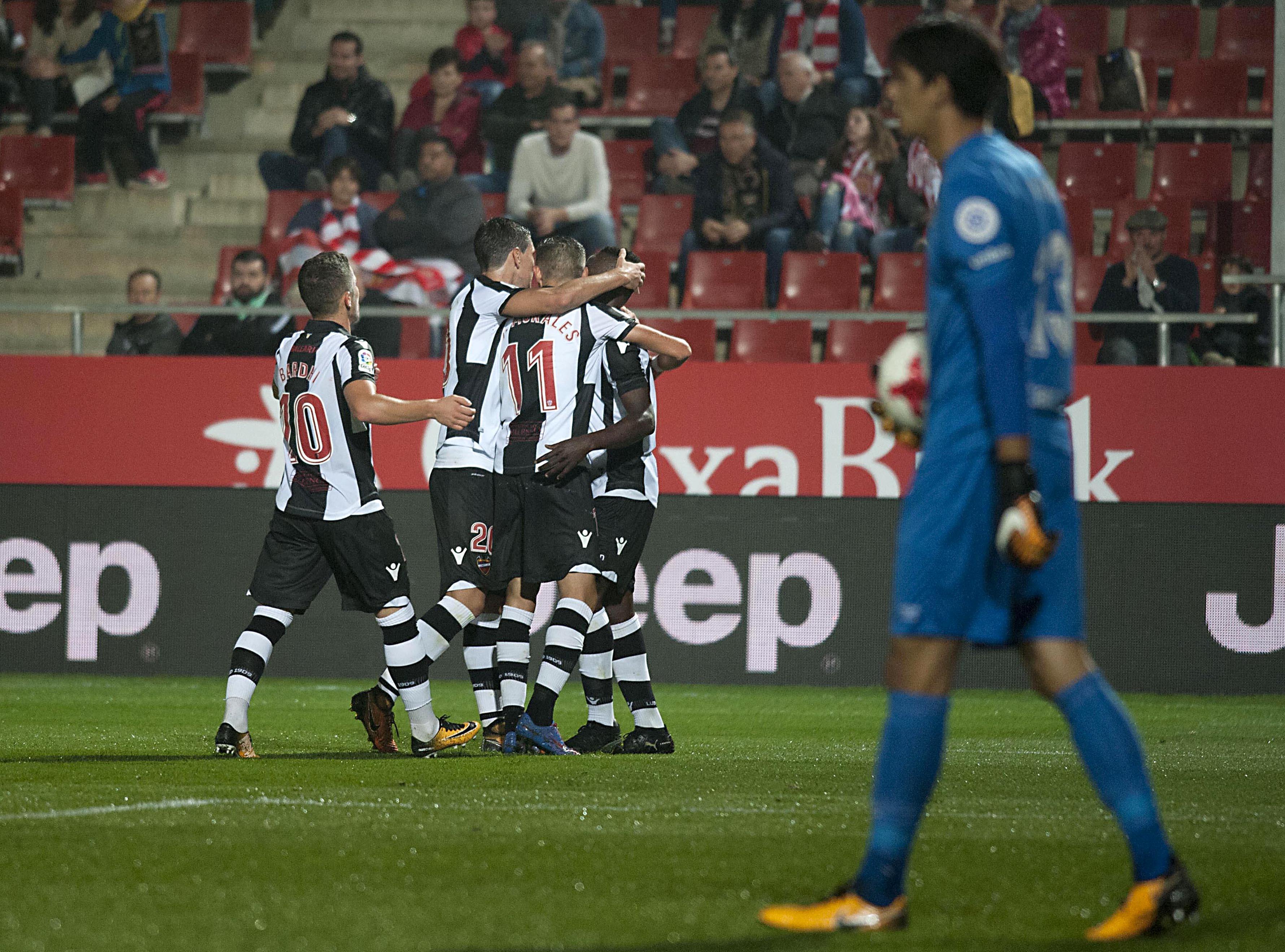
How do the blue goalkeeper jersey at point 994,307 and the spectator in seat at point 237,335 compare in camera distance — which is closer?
the blue goalkeeper jersey at point 994,307

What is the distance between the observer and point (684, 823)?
515 centimetres

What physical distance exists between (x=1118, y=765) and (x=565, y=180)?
10.4 meters

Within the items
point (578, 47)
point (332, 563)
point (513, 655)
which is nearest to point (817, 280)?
point (578, 47)

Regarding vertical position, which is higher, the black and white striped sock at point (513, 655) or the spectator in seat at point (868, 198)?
the spectator in seat at point (868, 198)

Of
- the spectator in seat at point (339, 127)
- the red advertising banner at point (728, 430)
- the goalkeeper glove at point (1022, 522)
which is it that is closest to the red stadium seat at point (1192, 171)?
the red advertising banner at point (728, 430)

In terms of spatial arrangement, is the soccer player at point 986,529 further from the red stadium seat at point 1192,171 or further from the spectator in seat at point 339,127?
the spectator in seat at point 339,127

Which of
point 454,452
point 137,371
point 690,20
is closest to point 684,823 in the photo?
point 454,452

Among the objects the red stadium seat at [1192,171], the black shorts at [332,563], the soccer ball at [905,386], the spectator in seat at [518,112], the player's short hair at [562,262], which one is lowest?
the black shorts at [332,563]

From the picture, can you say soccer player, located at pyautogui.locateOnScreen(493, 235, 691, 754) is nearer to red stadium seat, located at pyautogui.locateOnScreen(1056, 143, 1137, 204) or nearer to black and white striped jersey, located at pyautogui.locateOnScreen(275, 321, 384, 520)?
black and white striped jersey, located at pyautogui.locateOnScreen(275, 321, 384, 520)

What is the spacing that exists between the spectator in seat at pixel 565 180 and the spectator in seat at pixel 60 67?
485 cm

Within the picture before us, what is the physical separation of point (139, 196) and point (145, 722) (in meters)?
8.64

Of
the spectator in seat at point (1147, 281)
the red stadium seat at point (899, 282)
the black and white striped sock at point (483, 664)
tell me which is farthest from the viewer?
the red stadium seat at point (899, 282)

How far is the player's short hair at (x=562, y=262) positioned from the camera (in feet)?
25.3

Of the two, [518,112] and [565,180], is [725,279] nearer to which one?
[565,180]
